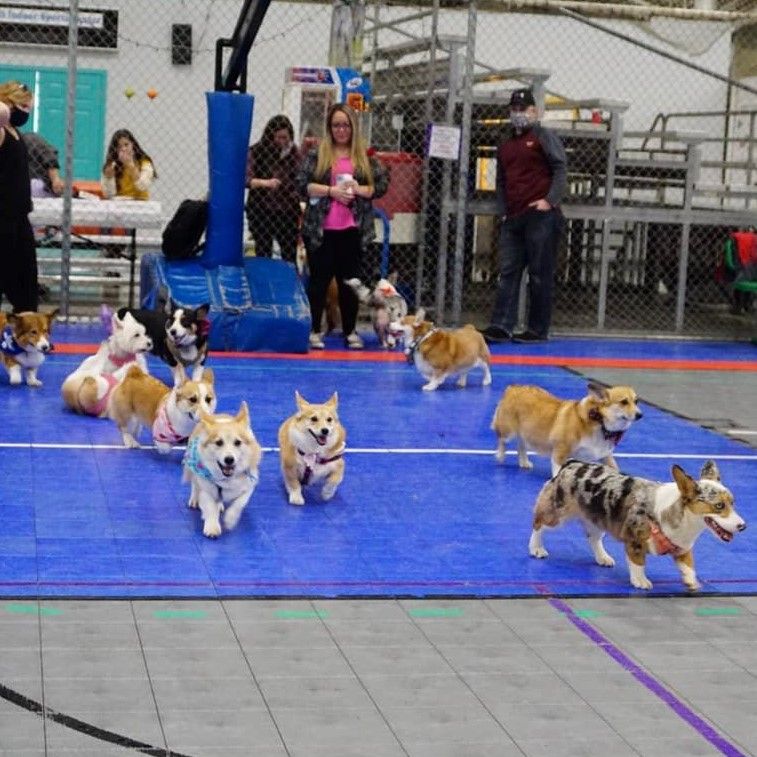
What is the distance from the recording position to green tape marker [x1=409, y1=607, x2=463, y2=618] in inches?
231

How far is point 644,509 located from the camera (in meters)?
6.26

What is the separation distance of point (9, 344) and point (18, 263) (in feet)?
4.03

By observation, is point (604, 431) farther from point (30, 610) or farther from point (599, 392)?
point (30, 610)

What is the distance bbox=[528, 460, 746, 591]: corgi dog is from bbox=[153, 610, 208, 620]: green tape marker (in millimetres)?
1643

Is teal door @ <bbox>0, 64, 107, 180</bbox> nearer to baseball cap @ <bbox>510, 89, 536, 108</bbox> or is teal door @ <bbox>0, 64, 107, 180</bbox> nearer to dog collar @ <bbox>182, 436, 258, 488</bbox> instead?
baseball cap @ <bbox>510, 89, 536, 108</bbox>

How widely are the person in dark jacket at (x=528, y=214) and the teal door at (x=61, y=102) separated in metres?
7.26

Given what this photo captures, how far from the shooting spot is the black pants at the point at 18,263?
1103 cm

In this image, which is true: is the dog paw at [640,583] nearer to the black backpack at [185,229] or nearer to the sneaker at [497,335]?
the black backpack at [185,229]

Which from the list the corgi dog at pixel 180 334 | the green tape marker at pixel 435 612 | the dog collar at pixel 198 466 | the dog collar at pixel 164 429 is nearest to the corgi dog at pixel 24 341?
the corgi dog at pixel 180 334

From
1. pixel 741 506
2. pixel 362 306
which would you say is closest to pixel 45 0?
pixel 362 306

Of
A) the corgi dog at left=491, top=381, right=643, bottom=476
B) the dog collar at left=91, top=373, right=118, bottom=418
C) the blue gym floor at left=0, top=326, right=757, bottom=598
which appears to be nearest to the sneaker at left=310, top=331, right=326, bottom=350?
the blue gym floor at left=0, top=326, right=757, bottom=598

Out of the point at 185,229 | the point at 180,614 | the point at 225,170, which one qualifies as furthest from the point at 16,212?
the point at 180,614

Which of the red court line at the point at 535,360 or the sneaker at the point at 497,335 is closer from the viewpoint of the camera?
the red court line at the point at 535,360

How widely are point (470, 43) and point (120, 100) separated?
22.7 ft
